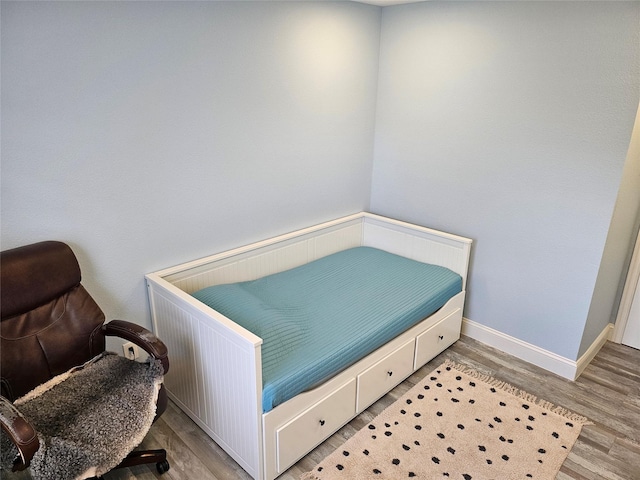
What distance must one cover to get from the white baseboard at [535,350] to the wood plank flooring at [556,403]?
4 cm

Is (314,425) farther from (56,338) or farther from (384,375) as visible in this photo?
(56,338)

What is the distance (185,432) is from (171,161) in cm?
136

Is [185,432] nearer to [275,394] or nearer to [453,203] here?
[275,394]

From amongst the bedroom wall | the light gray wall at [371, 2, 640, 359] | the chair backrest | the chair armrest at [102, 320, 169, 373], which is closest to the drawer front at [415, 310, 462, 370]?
the light gray wall at [371, 2, 640, 359]

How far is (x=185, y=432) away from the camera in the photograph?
2225mm

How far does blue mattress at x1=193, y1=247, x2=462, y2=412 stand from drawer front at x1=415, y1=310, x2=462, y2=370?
0.46 feet

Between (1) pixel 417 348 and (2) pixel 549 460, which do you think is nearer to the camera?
(2) pixel 549 460

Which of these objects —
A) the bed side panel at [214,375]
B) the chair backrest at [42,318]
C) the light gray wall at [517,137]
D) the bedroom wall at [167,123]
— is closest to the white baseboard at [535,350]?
the light gray wall at [517,137]

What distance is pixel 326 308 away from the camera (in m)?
2.43

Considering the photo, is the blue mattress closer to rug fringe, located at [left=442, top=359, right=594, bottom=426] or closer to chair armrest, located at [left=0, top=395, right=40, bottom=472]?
rug fringe, located at [left=442, top=359, right=594, bottom=426]

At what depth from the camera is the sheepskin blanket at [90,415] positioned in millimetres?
1491

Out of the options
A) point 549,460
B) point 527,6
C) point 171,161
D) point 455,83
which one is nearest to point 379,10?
point 455,83

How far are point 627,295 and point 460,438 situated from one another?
172 cm

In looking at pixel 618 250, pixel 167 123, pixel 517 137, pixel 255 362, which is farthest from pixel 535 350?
pixel 167 123
